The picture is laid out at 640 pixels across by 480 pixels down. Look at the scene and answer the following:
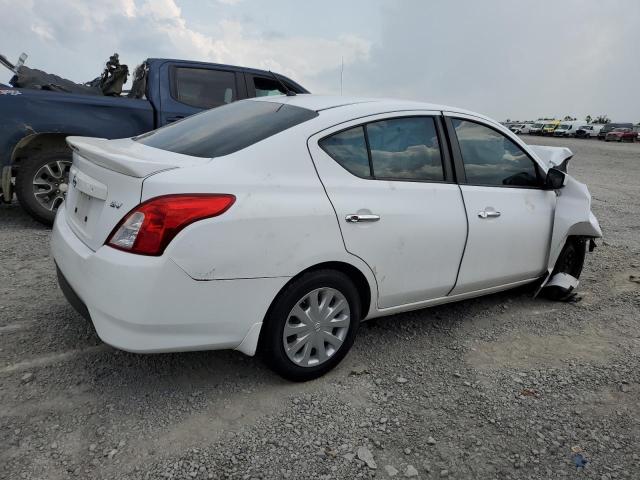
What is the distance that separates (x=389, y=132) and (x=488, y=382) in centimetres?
157

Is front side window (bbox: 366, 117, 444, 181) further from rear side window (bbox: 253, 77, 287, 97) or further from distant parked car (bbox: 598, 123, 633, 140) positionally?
distant parked car (bbox: 598, 123, 633, 140)

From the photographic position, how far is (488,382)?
3.04 meters

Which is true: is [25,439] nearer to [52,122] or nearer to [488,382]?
[488,382]

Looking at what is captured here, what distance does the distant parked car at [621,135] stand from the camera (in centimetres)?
4336

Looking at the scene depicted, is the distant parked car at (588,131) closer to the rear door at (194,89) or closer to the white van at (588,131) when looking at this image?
the white van at (588,131)

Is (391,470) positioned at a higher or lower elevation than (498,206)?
lower

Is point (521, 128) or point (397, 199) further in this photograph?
point (521, 128)

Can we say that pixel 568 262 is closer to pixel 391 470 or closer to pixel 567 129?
pixel 391 470

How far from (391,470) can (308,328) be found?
2.67 feet

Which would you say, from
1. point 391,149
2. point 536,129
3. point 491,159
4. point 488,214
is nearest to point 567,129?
point 536,129

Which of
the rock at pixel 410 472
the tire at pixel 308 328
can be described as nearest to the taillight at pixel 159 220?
the tire at pixel 308 328

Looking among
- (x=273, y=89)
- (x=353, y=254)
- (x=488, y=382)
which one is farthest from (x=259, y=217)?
(x=273, y=89)

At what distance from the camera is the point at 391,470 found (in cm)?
229

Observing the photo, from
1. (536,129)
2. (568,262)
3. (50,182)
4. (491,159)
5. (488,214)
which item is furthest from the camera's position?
(536,129)
